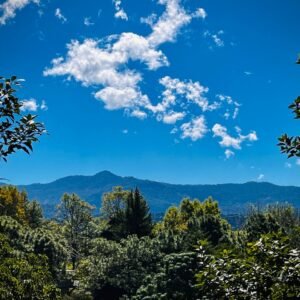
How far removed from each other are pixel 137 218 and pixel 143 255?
75.4 feet

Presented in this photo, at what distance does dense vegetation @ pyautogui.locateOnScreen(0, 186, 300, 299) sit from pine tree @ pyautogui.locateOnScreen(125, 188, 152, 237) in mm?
153

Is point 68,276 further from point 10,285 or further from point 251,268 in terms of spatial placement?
point 251,268

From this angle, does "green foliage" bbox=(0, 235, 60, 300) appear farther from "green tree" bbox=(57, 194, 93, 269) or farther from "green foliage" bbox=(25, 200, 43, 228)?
"green foliage" bbox=(25, 200, 43, 228)

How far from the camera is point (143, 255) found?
151 ft

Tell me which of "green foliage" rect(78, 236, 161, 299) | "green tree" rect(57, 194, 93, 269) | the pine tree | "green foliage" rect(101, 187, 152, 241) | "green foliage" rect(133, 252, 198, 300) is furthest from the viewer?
"green tree" rect(57, 194, 93, 269)

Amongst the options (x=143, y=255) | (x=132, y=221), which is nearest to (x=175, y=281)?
(x=143, y=255)

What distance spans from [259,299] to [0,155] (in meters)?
4.36

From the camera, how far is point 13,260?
62.1 feet

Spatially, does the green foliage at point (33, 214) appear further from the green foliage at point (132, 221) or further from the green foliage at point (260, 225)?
the green foliage at point (260, 225)

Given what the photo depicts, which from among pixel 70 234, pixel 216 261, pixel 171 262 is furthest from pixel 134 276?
pixel 70 234

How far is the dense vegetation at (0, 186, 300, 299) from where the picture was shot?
7141 mm

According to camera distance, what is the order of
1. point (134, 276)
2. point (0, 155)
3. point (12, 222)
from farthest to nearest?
point (12, 222) < point (134, 276) < point (0, 155)

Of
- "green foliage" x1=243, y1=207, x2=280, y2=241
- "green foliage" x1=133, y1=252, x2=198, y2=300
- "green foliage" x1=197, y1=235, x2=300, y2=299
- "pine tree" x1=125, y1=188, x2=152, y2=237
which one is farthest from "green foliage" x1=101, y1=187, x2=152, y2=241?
"green foliage" x1=197, y1=235, x2=300, y2=299

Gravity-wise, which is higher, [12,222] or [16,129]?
[16,129]
